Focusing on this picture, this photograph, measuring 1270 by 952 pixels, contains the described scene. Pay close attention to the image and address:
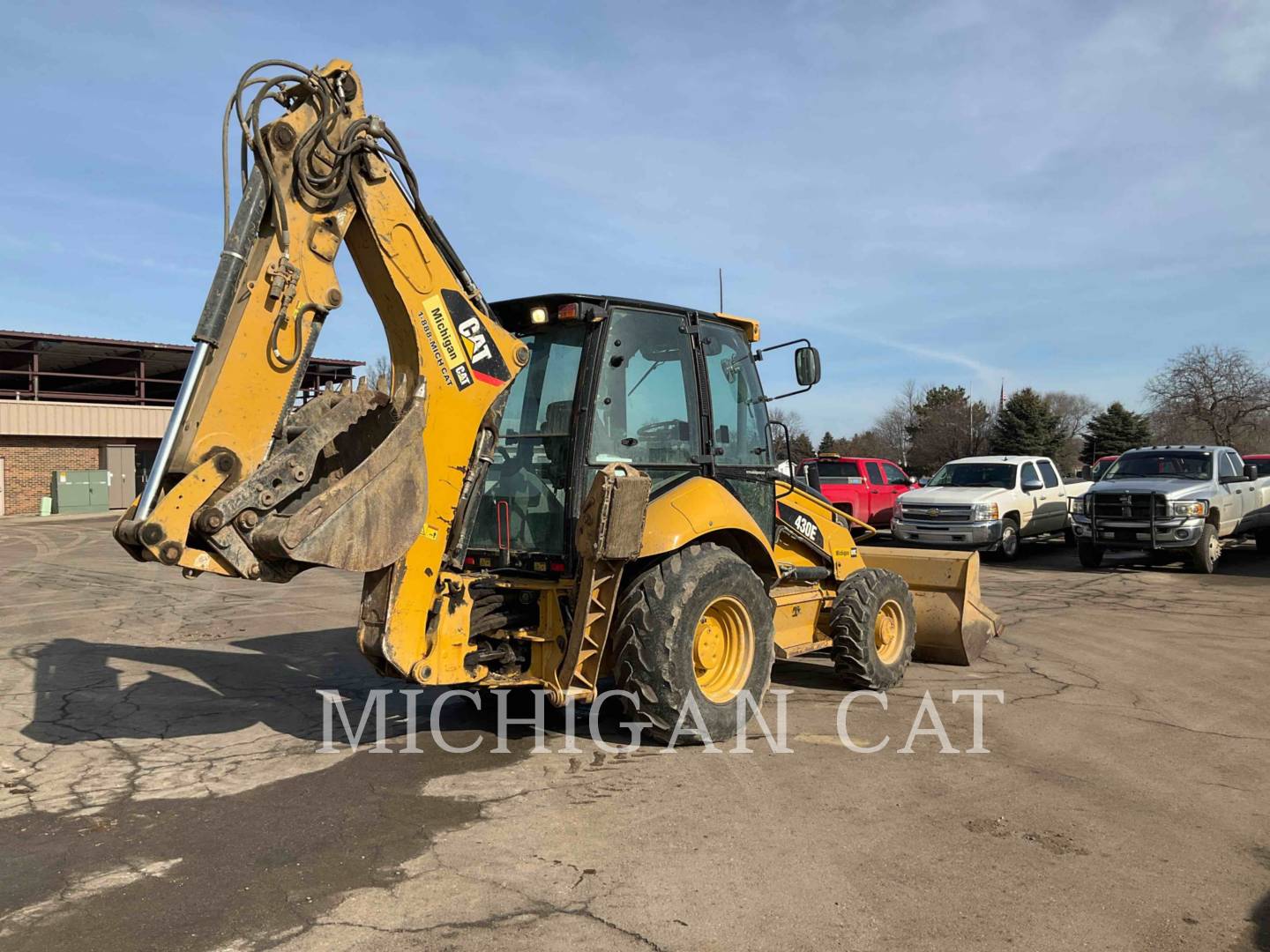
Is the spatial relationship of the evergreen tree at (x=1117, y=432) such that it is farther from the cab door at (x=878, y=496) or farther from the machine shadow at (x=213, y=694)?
the machine shadow at (x=213, y=694)

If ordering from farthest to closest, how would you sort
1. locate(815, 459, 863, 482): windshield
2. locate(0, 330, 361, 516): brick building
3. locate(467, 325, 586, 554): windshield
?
1. locate(0, 330, 361, 516): brick building
2. locate(815, 459, 863, 482): windshield
3. locate(467, 325, 586, 554): windshield

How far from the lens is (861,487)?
2100cm

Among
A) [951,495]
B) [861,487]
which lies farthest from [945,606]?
[861,487]

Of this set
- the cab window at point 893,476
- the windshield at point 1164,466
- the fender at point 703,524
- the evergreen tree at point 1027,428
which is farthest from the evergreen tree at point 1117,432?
the fender at point 703,524

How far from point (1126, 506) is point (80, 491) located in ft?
109

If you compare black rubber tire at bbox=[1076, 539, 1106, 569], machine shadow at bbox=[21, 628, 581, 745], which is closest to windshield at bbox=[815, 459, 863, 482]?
black rubber tire at bbox=[1076, 539, 1106, 569]

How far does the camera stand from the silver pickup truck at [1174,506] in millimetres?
14961

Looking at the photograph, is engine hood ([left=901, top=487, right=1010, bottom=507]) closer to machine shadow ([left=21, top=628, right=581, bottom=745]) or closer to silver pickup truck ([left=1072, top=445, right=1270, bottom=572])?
silver pickup truck ([left=1072, top=445, right=1270, bottom=572])

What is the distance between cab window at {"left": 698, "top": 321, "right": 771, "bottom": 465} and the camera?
6.38 meters

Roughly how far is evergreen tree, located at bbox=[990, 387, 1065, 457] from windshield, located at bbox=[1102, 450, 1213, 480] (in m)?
37.6

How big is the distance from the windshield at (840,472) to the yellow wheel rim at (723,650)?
15.4 meters

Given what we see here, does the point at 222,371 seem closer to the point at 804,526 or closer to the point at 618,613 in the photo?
the point at 618,613

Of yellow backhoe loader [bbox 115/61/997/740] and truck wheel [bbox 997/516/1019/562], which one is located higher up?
yellow backhoe loader [bbox 115/61/997/740]

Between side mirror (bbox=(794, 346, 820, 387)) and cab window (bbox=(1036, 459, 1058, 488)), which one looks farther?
cab window (bbox=(1036, 459, 1058, 488))
